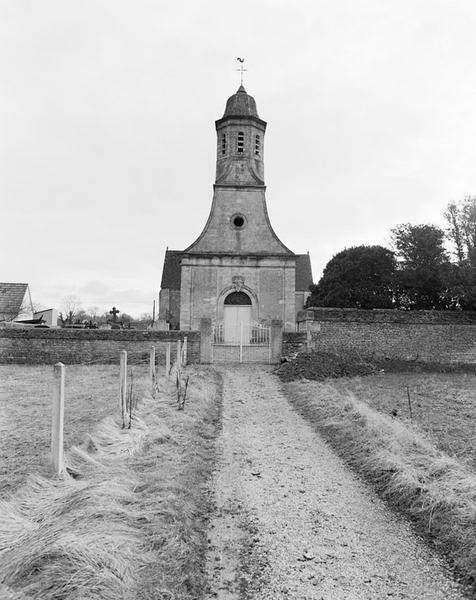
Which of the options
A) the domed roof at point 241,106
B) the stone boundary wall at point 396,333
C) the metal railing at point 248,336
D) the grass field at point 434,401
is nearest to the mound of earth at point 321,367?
the grass field at point 434,401

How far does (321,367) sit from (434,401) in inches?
179

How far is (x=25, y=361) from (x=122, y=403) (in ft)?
39.8

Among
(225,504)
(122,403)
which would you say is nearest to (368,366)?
(122,403)

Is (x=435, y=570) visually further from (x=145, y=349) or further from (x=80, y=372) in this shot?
(x=145, y=349)

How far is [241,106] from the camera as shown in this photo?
2536 centimetres

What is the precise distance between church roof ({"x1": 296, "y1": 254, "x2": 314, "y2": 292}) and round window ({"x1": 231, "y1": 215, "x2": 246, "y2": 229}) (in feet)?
68.3

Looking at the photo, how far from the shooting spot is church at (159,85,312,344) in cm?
2327

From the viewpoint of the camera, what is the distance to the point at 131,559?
3127mm

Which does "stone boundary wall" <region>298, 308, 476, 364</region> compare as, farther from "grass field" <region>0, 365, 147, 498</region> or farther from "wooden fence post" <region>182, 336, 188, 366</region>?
"grass field" <region>0, 365, 147, 498</region>

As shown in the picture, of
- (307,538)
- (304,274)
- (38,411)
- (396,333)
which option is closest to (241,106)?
(396,333)

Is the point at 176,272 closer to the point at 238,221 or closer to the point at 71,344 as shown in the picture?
the point at 238,221

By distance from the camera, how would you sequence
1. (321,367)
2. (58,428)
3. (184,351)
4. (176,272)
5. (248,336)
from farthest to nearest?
(176,272), (248,336), (184,351), (321,367), (58,428)

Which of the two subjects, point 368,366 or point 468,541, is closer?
point 468,541

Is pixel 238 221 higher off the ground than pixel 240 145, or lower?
lower
